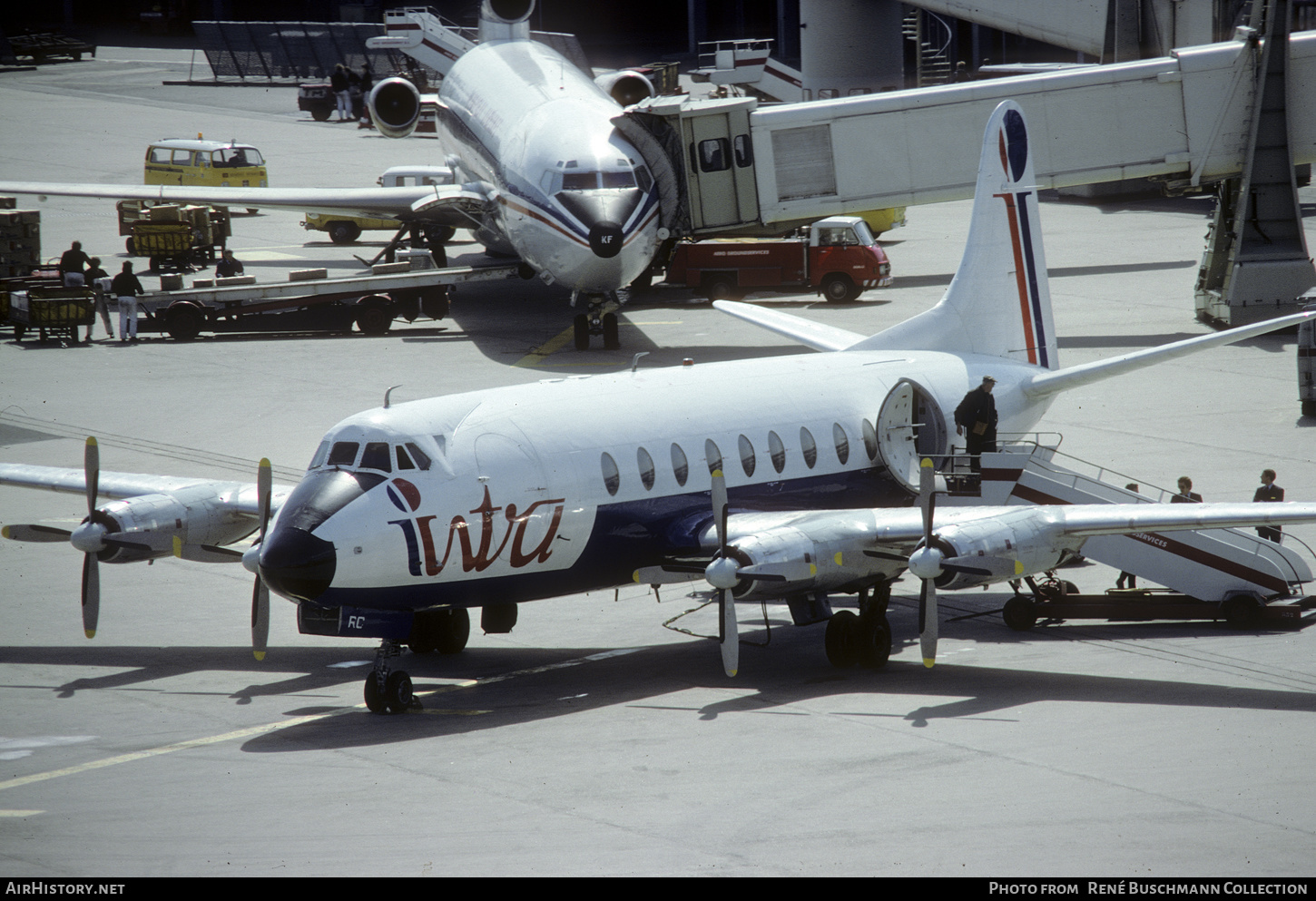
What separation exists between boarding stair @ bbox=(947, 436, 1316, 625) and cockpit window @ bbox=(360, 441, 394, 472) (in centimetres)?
969

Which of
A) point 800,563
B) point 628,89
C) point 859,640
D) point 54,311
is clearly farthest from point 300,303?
point 800,563

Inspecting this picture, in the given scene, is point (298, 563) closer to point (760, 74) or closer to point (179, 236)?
point (179, 236)

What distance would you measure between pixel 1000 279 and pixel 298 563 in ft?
50.5

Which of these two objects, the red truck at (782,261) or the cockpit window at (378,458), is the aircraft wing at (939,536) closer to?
the cockpit window at (378,458)

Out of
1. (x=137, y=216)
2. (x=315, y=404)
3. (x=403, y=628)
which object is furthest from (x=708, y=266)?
(x=403, y=628)

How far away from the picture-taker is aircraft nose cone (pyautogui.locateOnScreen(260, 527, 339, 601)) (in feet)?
62.3

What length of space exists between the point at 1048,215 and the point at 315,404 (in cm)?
4175

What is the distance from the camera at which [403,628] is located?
20156 millimetres

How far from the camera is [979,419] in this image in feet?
82.8

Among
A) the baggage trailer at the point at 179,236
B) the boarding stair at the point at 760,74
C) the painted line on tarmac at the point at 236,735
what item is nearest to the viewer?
the painted line on tarmac at the point at 236,735

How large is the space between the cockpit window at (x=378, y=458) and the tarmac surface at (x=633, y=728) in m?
3.40

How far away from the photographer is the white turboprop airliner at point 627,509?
780 inches

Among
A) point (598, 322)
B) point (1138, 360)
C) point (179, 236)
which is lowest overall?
point (1138, 360)

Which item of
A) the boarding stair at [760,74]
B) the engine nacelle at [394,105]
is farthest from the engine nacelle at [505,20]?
the boarding stair at [760,74]
